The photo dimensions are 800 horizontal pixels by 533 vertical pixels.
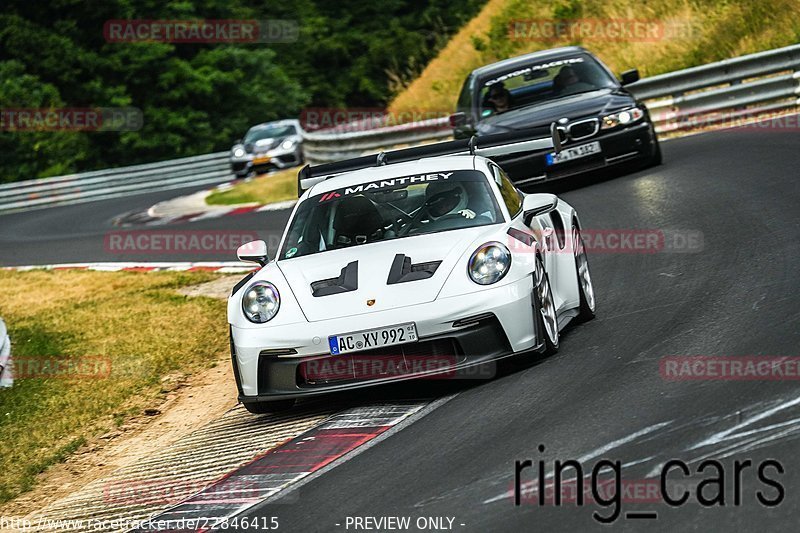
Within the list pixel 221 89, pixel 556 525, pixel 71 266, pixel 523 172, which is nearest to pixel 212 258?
pixel 71 266

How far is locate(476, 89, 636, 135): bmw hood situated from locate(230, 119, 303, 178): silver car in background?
52.8 ft

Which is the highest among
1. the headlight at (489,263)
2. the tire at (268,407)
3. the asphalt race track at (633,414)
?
the headlight at (489,263)

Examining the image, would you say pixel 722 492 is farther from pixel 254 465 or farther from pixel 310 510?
pixel 254 465

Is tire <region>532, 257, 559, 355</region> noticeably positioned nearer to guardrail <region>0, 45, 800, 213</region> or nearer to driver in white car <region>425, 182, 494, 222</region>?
driver in white car <region>425, 182, 494, 222</region>

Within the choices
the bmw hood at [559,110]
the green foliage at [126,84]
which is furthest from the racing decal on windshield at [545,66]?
the green foliage at [126,84]

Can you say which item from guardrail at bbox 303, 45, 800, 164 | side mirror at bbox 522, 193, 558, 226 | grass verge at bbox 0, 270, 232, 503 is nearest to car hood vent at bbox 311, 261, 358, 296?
side mirror at bbox 522, 193, 558, 226

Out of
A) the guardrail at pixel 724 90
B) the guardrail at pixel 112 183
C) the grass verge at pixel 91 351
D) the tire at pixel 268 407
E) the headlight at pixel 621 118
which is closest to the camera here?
the tire at pixel 268 407

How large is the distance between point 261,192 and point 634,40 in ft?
26.2

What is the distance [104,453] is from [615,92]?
806 cm

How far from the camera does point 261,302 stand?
7.05 metres

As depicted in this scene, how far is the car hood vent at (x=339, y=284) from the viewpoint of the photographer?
6914 mm

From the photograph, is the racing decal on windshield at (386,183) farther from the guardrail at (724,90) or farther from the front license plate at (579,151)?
the guardrail at (724,90)

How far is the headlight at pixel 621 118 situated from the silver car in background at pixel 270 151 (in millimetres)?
17151

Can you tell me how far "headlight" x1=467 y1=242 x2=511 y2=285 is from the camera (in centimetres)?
678
